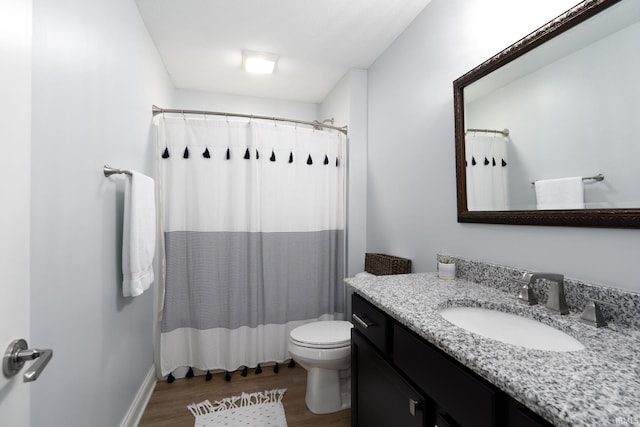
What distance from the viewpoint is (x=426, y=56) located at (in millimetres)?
1742

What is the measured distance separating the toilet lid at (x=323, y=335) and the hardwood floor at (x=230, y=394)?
1.43 ft

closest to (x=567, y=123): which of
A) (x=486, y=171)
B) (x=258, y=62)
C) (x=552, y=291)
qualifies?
(x=486, y=171)

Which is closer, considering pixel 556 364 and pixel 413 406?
pixel 556 364

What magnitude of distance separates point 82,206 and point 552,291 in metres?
1.73

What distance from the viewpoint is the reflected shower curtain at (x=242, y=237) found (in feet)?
6.84

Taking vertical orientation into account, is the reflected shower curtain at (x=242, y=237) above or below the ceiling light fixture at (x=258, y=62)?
below

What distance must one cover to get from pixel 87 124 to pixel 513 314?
5.74 feet

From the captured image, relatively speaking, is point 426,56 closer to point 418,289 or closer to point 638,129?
point 638,129

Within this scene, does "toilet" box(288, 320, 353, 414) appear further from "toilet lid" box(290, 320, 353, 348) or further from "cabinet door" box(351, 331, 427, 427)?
"cabinet door" box(351, 331, 427, 427)

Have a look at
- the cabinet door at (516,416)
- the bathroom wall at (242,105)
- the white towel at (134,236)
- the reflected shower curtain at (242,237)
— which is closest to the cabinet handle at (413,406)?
the cabinet door at (516,416)

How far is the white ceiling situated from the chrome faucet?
5.38 feet

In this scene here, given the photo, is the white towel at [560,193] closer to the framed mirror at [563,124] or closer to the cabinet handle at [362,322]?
the framed mirror at [563,124]

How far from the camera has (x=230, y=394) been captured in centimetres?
194

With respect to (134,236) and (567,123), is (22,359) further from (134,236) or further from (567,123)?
(567,123)
